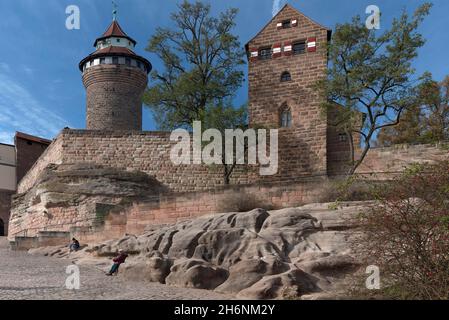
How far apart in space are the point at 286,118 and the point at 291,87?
141 centimetres

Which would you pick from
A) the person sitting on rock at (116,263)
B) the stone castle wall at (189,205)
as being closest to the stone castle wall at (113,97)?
the stone castle wall at (189,205)

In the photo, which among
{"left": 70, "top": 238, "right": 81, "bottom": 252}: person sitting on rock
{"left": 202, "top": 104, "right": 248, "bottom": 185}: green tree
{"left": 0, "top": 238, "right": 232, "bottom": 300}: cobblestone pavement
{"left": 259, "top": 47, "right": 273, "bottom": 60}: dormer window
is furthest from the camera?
{"left": 259, "top": 47, "right": 273, "bottom": 60}: dormer window

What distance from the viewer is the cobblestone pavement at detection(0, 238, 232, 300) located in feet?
30.9

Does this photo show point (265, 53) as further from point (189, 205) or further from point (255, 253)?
point (255, 253)

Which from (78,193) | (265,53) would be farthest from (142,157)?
(265,53)

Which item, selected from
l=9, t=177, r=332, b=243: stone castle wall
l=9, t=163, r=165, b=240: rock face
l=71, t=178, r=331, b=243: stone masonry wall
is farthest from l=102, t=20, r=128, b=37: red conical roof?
l=71, t=178, r=331, b=243: stone masonry wall

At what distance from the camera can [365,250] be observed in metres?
9.68

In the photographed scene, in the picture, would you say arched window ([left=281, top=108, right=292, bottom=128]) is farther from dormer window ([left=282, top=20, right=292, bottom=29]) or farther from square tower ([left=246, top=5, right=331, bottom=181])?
dormer window ([left=282, top=20, right=292, bottom=29])

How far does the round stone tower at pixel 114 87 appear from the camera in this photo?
3525 centimetres

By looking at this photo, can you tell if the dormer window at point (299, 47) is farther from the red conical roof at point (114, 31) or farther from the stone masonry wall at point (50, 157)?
the red conical roof at point (114, 31)

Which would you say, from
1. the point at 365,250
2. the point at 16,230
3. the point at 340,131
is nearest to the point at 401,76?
the point at 340,131

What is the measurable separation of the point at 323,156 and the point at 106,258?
11.2 metres

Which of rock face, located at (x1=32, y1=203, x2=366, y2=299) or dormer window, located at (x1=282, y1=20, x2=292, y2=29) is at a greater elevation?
dormer window, located at (x1=282, y1=20, x2=292, y2=29)
